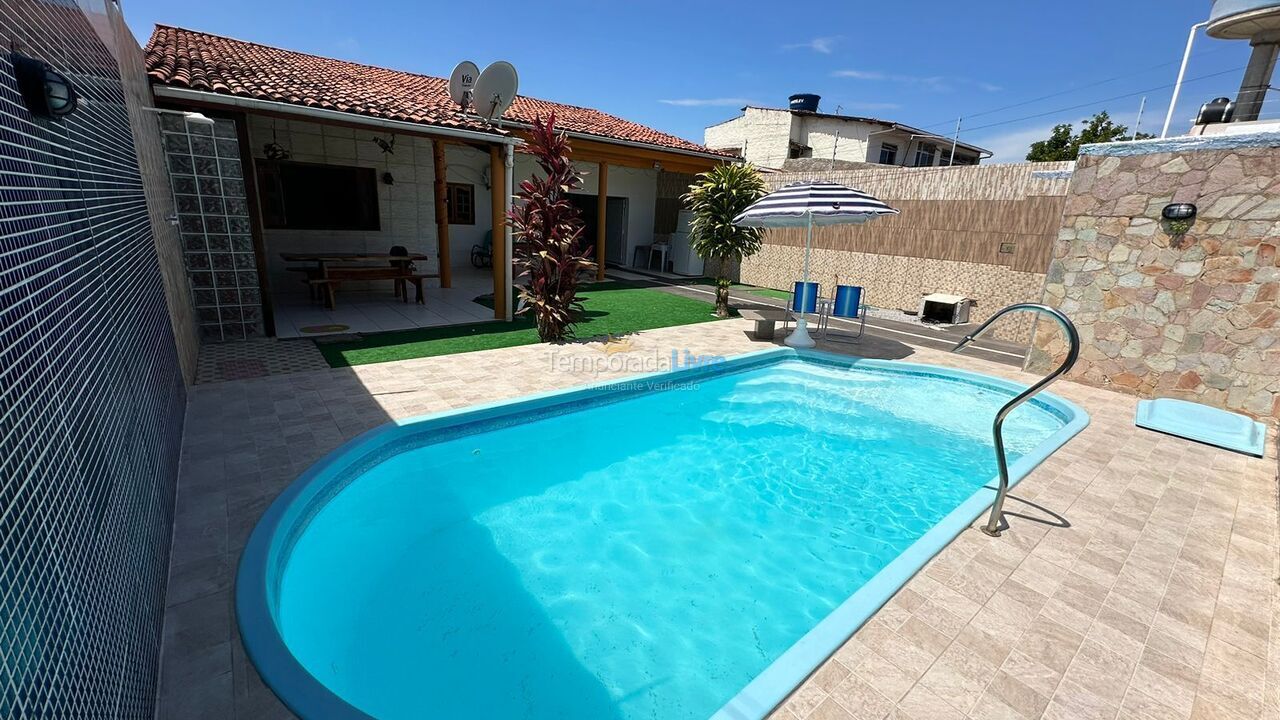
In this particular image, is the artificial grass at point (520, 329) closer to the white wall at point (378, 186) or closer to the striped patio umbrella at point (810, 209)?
the striped patio umbrella at point (810, 209)

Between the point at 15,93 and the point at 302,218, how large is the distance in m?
11.8

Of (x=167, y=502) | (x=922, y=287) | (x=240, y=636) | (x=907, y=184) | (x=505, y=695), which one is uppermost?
(x=907, y=184)

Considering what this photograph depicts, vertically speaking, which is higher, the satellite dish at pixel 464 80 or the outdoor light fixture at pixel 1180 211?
the satellite dish at pixel 464 80

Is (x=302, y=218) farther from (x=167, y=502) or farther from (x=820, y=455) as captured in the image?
(x=820, y=455)

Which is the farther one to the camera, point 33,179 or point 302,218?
point 302,218

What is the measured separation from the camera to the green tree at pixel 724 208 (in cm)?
994

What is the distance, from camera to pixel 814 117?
26.9 meters

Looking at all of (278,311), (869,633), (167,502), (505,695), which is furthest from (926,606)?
(278,311)

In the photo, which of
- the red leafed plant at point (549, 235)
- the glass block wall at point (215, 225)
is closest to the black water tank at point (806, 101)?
the red leafed plant at point (549, 235)

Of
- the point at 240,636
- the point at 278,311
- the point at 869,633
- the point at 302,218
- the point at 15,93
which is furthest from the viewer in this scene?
the point at 302,218

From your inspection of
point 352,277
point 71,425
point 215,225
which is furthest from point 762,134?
point 71,425

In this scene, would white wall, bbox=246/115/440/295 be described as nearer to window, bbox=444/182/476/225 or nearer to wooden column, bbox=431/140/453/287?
window, bbox=444/182/476/225

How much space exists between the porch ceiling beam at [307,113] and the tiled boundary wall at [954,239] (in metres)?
8.92

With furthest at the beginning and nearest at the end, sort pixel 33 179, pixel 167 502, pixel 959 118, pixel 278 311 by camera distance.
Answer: pixel 959 118, pixel 278 311, pixel 167 502, pixel 33 179
